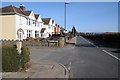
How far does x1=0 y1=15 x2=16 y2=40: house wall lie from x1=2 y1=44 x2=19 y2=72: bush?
3143 centimetres

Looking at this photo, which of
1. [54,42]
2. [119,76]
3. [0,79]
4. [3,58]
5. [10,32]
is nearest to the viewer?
[0,79]

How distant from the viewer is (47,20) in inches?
3410

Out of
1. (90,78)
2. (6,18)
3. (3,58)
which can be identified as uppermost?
(6,18)

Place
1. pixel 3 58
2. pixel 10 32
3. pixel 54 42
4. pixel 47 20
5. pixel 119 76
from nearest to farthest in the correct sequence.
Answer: pixel 119 76 < pixel 3 58 < pixel 54 42 < pixel 10 32 < pixel 47 20

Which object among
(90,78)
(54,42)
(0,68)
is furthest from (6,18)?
(90,78)

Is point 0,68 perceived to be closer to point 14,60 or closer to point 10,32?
point 14,60

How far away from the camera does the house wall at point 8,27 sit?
42.3 metres

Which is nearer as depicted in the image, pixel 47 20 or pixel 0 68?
pixel 0 68

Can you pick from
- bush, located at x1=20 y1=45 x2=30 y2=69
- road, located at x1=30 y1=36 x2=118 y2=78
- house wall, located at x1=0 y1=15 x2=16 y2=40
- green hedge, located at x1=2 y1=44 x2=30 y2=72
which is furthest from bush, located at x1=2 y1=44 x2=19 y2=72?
house wall, located at x1=0 y1=15 x2=16 y2=40

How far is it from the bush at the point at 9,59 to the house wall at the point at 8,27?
3143cm

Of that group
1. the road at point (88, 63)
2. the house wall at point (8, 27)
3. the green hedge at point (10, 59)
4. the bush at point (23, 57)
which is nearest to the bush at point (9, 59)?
the green hedge at point (10, 59)

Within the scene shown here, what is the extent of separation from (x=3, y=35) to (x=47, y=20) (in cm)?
4436

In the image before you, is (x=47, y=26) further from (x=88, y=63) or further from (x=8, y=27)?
(x=88, y=63)

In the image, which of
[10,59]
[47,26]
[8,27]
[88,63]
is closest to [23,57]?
[10,59]
